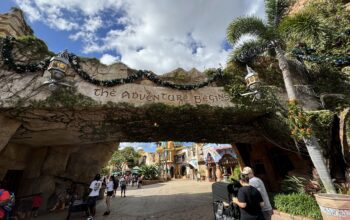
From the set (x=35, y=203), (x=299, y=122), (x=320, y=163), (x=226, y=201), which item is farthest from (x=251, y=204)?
(x=35, y=203)

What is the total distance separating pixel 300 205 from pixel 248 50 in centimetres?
568

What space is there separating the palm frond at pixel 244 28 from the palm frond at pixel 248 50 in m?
0.38

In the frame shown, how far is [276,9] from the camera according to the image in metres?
7.88

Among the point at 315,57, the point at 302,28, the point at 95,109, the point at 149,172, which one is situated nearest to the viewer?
the point at 95,109

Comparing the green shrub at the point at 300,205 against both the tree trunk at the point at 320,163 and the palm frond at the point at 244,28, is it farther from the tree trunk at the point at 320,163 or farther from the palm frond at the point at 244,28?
the palm frond at the point at 244,28

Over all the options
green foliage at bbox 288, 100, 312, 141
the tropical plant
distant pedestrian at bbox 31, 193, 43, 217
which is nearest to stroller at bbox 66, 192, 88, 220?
distant pedestrian at bbox 31, 193, 43, 217

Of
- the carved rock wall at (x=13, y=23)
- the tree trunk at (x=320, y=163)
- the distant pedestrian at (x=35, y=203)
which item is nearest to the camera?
the tree trunk at (x=320, y=163)

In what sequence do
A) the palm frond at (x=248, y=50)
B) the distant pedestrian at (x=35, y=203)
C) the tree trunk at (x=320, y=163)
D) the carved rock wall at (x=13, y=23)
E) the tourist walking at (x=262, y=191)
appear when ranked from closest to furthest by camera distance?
the tourist walking at (x=262, y=191)
the tree trunk at (x=320, y=163)
the palm frond at (x=248, y=50)
the distant pedestrian at (x=35, y=203)
the carved rock wall at (x=13, y=23)

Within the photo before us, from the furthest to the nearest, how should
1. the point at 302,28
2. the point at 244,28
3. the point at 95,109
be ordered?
the point at 244,28, the point at 302,28, the point at 95,109

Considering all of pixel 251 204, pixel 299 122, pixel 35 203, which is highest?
pixel 299 122

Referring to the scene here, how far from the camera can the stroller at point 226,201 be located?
4505 mm

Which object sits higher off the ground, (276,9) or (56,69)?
(276,9)

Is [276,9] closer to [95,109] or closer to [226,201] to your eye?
[226,201]

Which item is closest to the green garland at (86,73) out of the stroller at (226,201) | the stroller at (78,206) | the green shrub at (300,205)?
the stroller at (226,201)
